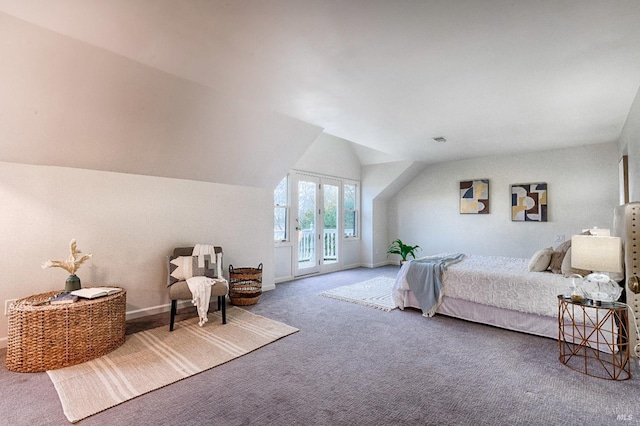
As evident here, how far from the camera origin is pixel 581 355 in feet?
8.91

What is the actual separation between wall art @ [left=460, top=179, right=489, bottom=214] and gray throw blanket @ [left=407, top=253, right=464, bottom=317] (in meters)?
2.72

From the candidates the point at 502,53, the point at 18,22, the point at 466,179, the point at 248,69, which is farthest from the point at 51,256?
the point at 466,179

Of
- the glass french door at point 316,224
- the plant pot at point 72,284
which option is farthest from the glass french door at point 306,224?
the plant pot at point 72,284

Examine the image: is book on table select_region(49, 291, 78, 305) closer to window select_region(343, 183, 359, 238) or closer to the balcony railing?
the balcony railing

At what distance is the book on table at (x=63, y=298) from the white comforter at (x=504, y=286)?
3410 mm

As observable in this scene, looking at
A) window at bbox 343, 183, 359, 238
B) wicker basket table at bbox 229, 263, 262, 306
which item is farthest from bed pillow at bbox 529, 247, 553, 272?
window at bbox 343, 183, 359, 238

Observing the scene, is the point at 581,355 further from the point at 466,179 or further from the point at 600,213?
the point at 466,179

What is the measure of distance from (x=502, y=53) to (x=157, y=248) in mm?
4010

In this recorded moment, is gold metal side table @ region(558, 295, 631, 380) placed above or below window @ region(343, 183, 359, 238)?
below

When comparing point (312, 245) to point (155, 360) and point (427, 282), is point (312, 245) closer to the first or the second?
point (427, 282)

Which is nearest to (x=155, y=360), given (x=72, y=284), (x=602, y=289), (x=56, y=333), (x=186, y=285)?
(x=56, y=333)

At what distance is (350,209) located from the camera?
7.36m

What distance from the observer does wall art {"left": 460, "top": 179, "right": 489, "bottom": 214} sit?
20.4ft

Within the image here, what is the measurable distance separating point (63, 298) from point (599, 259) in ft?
13.5
